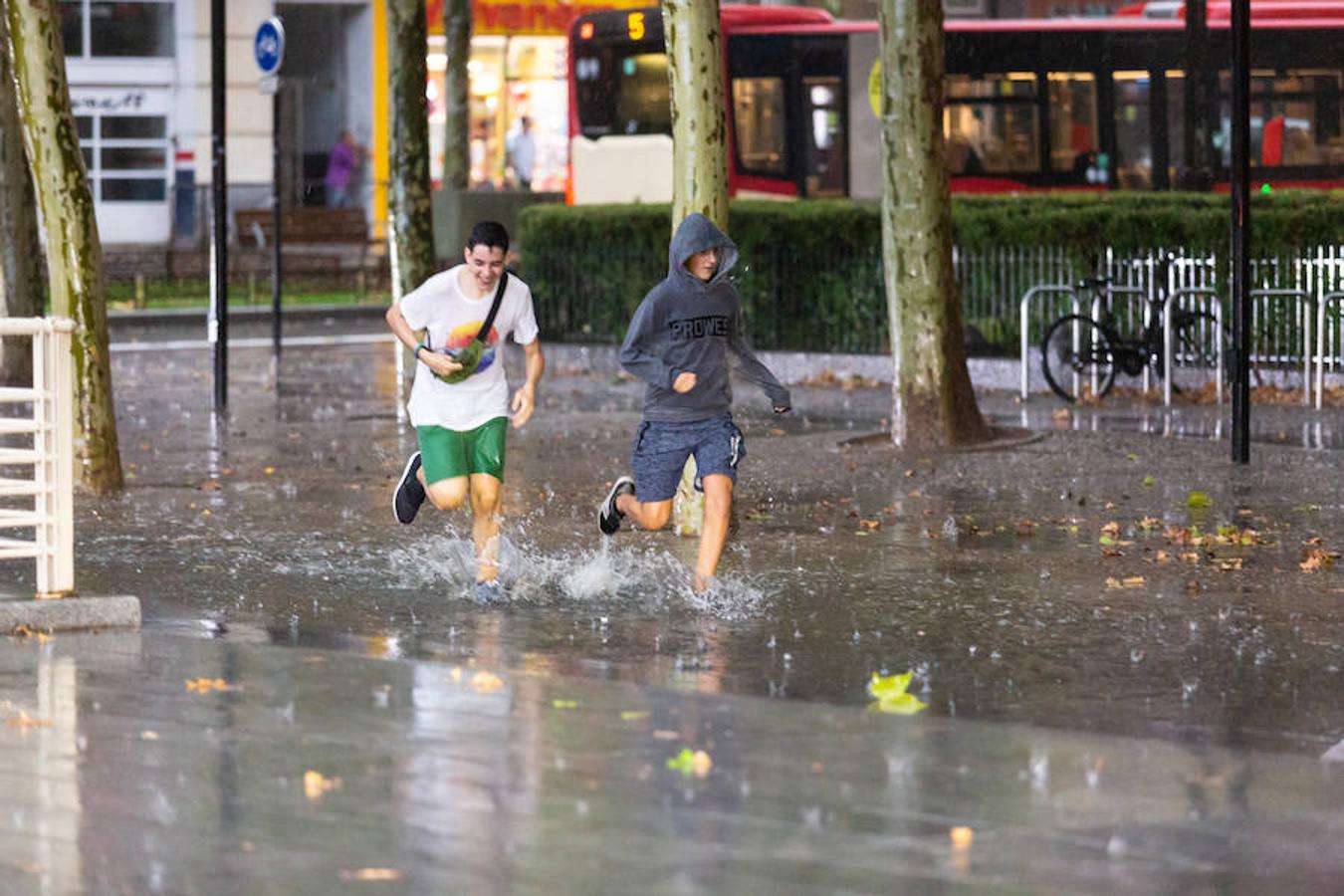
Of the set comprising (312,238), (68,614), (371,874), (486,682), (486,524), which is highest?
(312,238)

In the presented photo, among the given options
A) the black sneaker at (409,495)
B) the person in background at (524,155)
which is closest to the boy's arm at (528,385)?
the black sneaker at (409,495)

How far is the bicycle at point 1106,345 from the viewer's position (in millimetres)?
20672

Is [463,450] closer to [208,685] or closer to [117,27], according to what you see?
[208,685]

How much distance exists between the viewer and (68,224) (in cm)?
1423

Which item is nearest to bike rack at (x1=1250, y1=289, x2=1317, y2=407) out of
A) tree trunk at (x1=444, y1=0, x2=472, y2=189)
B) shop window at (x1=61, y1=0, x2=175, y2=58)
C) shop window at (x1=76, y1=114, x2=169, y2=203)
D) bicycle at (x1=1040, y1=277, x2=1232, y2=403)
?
bicycle at (x1=1040, y1=277, x2=1232, y2=403)

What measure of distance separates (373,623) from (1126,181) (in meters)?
22.4

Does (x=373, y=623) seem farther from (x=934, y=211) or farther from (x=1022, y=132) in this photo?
(x=1022, y=132)

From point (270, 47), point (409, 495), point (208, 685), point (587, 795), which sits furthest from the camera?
point (270, 47)

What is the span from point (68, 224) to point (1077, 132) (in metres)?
18.8

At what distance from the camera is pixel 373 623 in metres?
9.89

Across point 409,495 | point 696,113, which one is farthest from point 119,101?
point 409,495

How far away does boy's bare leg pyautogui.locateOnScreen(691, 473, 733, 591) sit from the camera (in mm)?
10258

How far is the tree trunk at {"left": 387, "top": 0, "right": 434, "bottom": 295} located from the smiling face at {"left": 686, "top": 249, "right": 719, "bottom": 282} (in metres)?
10.1

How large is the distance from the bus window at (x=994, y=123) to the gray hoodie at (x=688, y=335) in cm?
2086
